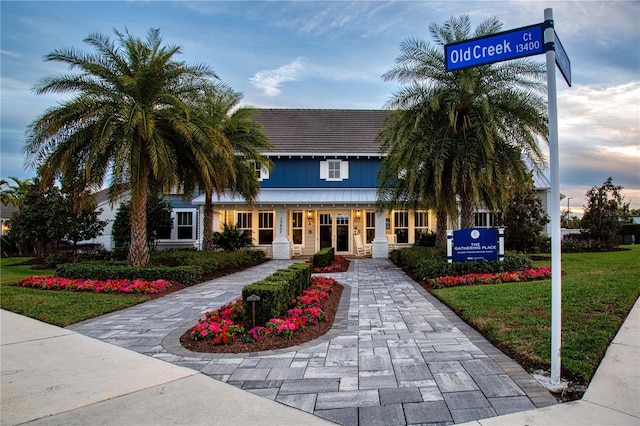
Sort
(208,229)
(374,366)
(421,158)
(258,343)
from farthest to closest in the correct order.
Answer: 1. (208,229)
2. (421,158)
3. (258,343)
4. (374,366)

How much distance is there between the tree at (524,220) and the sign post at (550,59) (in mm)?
14834

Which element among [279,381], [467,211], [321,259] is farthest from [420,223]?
[279,381]

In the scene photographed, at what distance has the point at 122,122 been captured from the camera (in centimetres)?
1187

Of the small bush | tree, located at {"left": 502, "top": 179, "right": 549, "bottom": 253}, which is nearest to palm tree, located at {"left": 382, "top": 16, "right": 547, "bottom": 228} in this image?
tree, located at {"left": 502, "top": 179, "right": 549, "bottom": 253}

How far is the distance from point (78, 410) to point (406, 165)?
418 inches

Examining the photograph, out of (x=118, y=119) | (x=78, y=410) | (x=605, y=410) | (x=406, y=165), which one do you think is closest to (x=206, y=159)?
(x=118, y=119)

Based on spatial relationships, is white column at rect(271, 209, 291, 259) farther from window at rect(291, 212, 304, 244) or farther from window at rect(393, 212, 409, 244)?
window at rect(393, 212, 409, 244)

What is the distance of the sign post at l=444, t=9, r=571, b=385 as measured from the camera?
410 centimetres

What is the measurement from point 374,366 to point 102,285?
8.55 metres

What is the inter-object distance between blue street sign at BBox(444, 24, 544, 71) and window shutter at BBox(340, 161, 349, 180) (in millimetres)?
17969

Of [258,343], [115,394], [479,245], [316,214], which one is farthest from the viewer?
[316,214]

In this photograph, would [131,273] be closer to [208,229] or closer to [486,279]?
[208,229]

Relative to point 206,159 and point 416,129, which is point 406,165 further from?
point 206,159

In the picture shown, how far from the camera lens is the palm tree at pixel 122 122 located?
11.4 m
